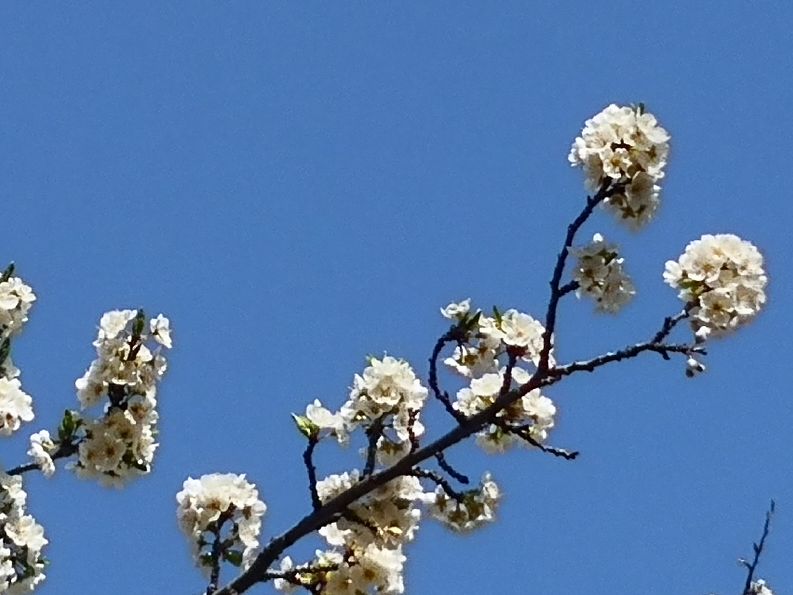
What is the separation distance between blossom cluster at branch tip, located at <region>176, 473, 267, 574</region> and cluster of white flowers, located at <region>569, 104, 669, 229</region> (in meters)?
1.93

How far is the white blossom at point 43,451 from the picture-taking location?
5.80m

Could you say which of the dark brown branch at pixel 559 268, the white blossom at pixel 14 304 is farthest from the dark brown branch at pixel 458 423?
the white blossom at pixel 14 304

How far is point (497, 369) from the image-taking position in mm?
5949

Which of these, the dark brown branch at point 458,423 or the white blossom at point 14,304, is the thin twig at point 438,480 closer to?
the dark brown branch at point 458,423

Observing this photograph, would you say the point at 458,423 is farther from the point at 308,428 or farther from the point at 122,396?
the point at 122,396

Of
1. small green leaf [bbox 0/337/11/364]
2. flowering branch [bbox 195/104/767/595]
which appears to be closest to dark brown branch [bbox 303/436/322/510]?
flowering branch [bbox 195/104/767/595]

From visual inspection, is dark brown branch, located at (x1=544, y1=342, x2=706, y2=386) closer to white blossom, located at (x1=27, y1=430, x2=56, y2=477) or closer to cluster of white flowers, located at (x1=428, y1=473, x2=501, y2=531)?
cluster of white flowers, located at (x1=428, y1=473, x2=501, y2=531)

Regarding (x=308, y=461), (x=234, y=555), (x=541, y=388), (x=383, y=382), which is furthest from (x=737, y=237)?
(x=234, y=555)

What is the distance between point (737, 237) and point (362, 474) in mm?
1792

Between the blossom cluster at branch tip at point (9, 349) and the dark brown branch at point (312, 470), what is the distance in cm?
115

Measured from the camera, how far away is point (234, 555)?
583cm

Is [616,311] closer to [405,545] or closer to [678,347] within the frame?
[678,347]

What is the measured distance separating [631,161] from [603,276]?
477mm

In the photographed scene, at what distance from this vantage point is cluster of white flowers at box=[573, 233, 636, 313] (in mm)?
5648
